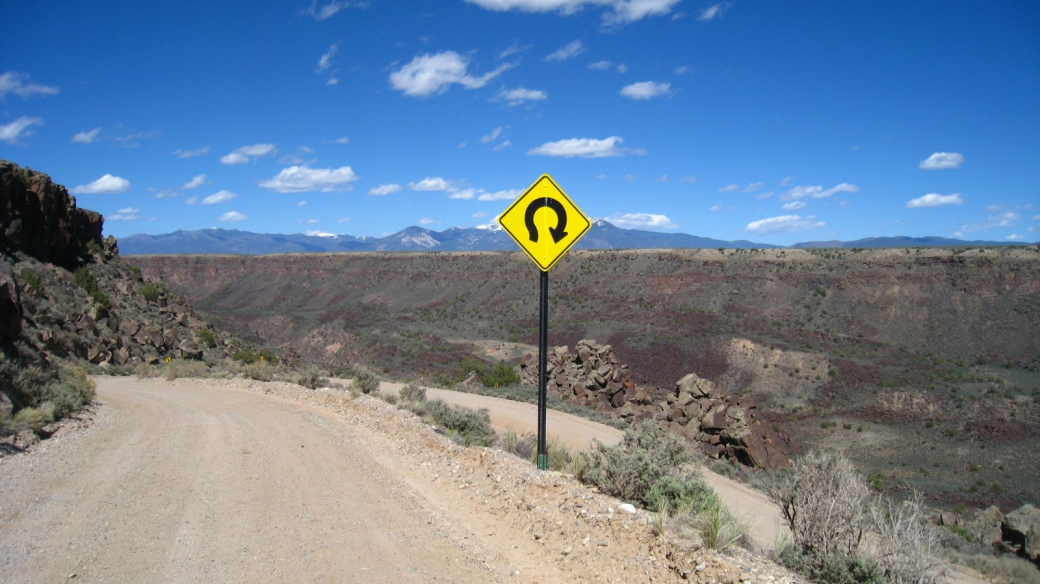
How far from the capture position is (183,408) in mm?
11586

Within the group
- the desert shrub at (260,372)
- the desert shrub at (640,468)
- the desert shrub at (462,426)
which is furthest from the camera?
the desert shrub at (260,372)

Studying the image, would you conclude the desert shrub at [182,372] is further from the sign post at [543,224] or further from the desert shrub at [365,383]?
the sign post at [543,224]

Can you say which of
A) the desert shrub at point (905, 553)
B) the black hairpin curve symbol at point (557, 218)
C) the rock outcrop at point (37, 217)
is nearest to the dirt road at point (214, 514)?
the desert shrub at point (905, 553)

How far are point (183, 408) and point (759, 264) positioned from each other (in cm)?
6670

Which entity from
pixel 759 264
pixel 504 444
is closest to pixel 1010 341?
pixel 759 264

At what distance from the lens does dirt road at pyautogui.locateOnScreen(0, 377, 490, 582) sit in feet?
14.7

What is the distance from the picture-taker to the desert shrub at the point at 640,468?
6.10m

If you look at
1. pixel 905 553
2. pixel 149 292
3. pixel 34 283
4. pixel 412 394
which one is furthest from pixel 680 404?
pixel 149 292

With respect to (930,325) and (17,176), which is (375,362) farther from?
(930,325)

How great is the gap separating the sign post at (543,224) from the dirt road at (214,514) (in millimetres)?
2334

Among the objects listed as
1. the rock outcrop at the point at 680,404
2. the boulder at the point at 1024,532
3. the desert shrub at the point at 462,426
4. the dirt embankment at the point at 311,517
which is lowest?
the boulder at the point at 1024,532

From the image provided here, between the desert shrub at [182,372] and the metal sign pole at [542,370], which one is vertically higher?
the metal sign pole at [542,370]

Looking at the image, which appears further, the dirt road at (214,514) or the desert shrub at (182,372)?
the desert shrub at (182,372)

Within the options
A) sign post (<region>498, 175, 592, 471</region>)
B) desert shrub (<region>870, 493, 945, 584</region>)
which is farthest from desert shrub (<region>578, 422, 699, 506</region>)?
desert shrub (<region>870, 493, 945, 584</region>)
